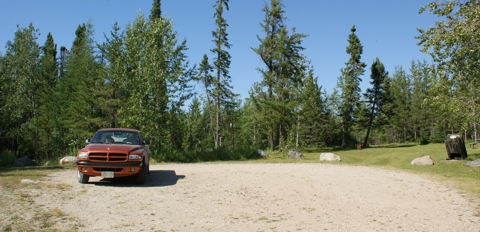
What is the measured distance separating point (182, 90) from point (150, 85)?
266 cm

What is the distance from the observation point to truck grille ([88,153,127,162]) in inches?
387

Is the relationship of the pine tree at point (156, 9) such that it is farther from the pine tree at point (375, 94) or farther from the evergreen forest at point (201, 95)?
the pine tree at point (375, 94)

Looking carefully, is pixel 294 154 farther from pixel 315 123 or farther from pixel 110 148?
pixel 315 123

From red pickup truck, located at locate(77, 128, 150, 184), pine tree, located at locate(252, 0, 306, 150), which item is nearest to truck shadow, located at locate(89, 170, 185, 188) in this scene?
red pickup truck, located at locate(77, 128, 150, 184)

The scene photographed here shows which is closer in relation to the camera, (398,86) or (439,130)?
(439,130)

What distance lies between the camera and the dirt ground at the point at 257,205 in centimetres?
634

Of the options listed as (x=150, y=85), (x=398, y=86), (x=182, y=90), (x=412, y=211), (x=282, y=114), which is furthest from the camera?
→ (x=398, y=86)

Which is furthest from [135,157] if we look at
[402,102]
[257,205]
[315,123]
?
[402,102]

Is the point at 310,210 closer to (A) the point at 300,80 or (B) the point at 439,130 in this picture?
(A) the point at 300,80

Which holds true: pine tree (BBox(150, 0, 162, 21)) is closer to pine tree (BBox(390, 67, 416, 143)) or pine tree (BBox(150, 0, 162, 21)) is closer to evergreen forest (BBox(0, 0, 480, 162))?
evergreen forest (BBox(0, 0, 480, 162))

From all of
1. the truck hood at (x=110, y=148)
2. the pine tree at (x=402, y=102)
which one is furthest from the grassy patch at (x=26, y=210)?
the pine tree at (x=402, y=102)

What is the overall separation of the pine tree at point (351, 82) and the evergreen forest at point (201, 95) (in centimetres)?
14

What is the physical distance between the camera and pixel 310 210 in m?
7.64

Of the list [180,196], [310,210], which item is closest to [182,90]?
[180,196]
